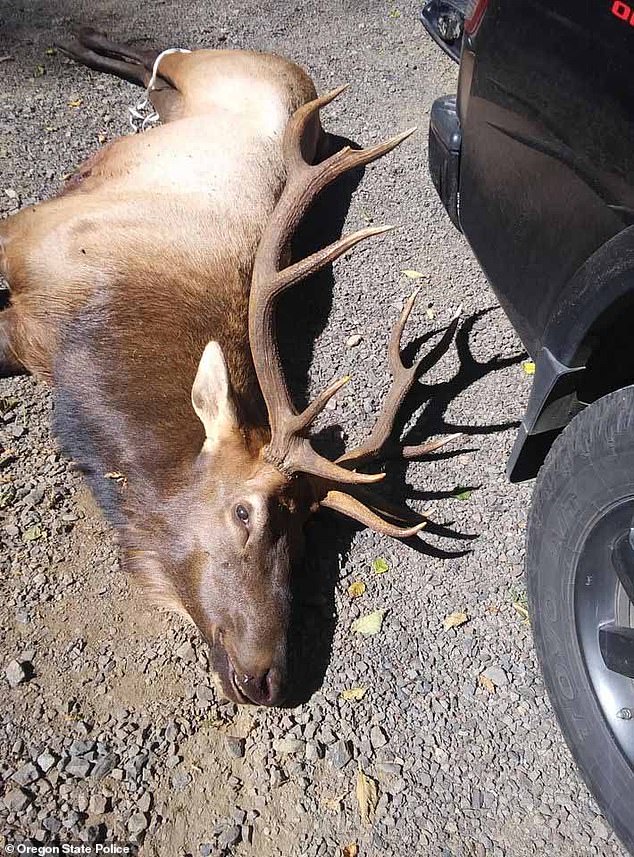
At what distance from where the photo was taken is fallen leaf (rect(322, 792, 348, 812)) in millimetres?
2740

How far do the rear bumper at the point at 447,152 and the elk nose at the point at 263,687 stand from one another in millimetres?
1901

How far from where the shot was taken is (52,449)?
3682 millimetres

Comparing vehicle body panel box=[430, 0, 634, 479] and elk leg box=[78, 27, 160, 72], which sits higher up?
vehicle body panel box=[430, 0, 634, 479]

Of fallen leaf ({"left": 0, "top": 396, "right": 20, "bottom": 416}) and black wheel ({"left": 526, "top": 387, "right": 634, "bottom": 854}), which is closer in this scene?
black wheel ({"left": 526, "top": 387, "right": 634, "bottom": 854})

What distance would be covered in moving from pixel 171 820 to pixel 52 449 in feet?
5.75

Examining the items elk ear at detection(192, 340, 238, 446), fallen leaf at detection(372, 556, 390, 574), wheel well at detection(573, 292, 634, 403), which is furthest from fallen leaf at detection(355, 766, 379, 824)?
wheel well at detection(573, 292, 634, 403)

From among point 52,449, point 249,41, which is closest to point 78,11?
point 249,41

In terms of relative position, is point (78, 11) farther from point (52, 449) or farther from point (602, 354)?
point (602, 354)

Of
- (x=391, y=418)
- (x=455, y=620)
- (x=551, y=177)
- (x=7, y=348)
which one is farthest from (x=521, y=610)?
(x=7, y=348)

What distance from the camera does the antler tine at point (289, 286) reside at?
3143 millimetres

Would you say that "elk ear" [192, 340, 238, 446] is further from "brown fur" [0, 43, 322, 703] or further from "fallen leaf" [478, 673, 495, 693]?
"fallen leaf" [478, 673, 495, 693]

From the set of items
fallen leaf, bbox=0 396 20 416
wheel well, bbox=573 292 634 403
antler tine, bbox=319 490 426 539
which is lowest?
fallen leaf, bbox=0 396 20 416

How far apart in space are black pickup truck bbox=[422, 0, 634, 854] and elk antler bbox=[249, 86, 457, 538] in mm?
634

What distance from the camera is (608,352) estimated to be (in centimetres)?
264
